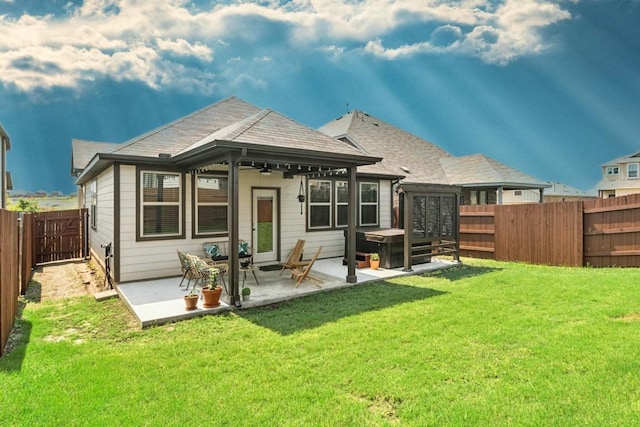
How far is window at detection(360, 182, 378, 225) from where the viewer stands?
11273 mm

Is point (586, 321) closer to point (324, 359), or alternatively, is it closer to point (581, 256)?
point (324, 359)

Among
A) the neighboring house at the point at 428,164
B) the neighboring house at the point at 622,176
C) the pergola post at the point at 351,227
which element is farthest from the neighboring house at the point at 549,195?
the pergola post at the point at 351,227

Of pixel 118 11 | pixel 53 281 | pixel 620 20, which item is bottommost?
pixel 53 281

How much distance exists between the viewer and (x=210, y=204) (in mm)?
8352

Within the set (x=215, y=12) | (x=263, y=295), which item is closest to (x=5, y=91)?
(x=215, y=12)

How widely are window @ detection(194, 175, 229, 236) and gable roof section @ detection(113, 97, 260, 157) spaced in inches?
39.4

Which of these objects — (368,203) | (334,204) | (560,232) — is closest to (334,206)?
(334,204)

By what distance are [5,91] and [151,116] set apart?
2272 cm

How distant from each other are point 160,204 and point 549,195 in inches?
1380

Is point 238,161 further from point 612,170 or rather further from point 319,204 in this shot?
point 612,170

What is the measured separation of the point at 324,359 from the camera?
3670 millimetres

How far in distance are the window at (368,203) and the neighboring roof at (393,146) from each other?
153 inches

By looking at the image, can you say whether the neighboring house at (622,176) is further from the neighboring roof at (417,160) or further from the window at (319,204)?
the window at (319,204)

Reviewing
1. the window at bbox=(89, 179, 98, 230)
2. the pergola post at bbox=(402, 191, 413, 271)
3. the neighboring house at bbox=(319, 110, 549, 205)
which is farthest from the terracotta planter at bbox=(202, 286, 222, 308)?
the neighboring house at bbox=(319, 110, 549, 205)
